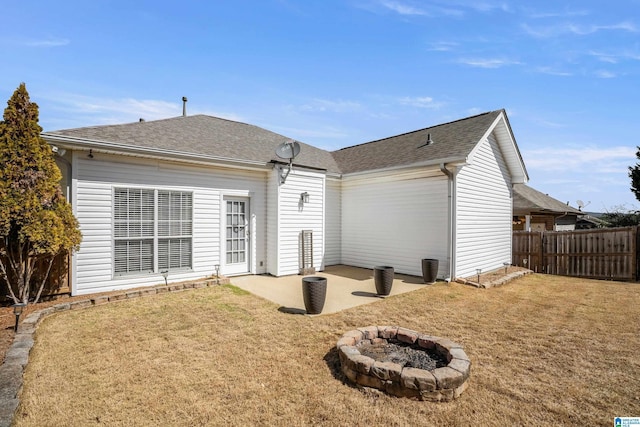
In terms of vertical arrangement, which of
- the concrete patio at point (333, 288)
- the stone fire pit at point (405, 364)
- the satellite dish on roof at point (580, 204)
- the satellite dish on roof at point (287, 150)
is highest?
the satellite dish on roof at point (287, 150)

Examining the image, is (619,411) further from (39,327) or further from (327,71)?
(327,71)

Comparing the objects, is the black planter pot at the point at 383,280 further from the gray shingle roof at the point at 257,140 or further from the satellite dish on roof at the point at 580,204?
the satellite dish on roof at the point at 580,204

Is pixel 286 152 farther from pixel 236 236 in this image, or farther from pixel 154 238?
pixel 154 238

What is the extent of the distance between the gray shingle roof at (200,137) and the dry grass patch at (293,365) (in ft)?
12.3

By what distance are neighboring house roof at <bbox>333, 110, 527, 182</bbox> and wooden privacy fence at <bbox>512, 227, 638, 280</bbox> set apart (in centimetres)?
254

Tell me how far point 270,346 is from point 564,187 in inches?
1283

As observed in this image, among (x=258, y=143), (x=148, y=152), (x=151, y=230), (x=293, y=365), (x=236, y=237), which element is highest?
(x=258, y=143)

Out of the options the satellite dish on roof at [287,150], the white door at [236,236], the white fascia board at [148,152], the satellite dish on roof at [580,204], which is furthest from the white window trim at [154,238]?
the satellite dish on roof at [580,204]

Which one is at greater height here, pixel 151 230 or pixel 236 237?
pixel 151 230

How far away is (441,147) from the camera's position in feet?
30.2

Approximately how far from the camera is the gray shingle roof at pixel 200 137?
22.3 feet

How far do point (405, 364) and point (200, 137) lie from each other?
819cm

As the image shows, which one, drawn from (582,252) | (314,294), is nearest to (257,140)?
(314,294)

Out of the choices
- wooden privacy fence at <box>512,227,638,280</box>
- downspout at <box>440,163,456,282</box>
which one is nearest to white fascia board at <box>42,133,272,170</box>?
downspout at <box>440,163,456,282</box>
